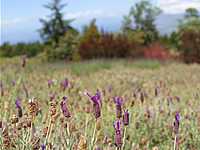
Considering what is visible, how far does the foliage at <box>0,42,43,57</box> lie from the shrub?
10.3 m

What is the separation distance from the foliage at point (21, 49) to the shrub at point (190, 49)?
33.6 ft

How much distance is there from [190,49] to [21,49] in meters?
12.4

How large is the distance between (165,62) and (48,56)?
249 inches

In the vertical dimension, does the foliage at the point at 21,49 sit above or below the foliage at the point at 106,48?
above

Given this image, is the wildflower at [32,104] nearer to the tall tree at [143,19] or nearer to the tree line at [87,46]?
the tree line at [87,46]

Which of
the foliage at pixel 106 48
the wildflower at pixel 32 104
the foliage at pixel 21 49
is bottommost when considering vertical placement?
the wildflower at pixel 32 104

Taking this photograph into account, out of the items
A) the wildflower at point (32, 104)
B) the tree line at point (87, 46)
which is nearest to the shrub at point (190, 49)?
the tree line at point (87, 46)

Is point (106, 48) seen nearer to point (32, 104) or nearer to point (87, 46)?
point (87, 46)

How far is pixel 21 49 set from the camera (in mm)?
17703

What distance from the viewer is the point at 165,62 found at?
11.2 meters

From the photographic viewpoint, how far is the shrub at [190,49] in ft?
37.8

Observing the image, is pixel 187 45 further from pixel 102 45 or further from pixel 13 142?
pixel 13 142

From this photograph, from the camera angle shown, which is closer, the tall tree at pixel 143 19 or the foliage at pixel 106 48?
the foliage at pixel 106 48

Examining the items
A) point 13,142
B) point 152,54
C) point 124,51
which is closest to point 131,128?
point 13,142
